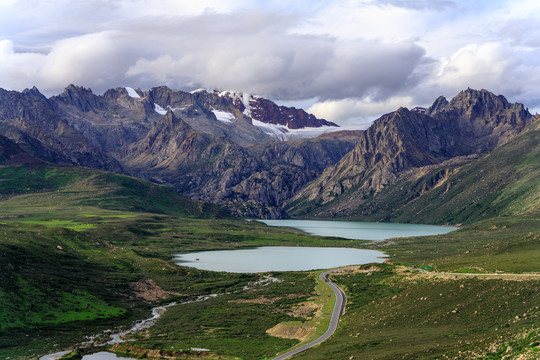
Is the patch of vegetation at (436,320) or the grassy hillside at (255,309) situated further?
the grassy hillside at (255,309)

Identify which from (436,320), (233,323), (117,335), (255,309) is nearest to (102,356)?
A: (117,335)

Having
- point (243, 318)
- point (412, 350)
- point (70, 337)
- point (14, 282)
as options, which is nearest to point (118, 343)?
point (70, 337)

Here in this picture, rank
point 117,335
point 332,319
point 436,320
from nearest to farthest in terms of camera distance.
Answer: point 436,320 < point 117,335 < point 332,319

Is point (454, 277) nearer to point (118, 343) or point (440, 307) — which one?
point (440, 307)

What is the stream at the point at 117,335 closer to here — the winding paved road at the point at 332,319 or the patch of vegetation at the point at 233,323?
the patch of vegetation at the point at 233,323

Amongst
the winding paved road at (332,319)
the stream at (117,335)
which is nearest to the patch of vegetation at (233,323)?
the stream at (117,335)

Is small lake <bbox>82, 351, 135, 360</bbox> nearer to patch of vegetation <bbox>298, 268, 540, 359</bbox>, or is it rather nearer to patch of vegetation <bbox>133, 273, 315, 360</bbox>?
patch of vegetation <bbox>133, 273, 315, 360</bbox>

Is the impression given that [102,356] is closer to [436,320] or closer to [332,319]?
[332,319]

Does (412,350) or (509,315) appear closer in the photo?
(412,350)

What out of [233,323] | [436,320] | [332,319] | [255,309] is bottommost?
[255,309]

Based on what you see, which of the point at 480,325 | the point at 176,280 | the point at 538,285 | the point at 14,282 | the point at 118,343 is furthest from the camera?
the point at 176,280

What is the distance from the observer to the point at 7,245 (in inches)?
5492

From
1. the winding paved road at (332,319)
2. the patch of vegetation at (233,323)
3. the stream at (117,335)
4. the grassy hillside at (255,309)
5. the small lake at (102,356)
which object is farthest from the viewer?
the patch of vegetation at (233,323)

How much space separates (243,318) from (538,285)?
56.7m
